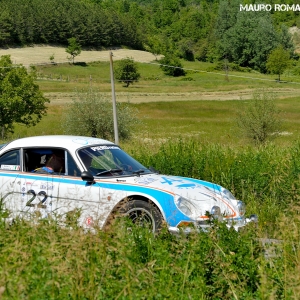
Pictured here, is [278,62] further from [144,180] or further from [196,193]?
[196,193]

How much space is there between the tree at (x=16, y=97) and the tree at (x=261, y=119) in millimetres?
21950

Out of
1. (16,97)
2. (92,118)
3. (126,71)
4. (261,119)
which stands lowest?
(261,119)

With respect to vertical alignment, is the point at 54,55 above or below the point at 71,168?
above

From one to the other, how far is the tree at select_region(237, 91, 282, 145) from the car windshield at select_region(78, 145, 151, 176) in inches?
1197

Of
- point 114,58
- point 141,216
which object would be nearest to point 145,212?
point 141,216

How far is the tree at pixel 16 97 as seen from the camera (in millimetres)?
53031

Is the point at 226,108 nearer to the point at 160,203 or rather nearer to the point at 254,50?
the point at 160,203

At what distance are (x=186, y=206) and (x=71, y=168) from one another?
6.62ft

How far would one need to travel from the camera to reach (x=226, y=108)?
237 ft

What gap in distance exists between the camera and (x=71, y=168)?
926 cm

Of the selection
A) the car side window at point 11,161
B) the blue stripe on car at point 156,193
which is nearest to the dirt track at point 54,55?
the car side window at point 11,161

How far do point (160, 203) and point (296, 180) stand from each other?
420 cm

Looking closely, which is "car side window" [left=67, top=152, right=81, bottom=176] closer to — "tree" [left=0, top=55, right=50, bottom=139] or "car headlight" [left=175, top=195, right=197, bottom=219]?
"car headlight" [left=175, top=195, right=197, bottom=219]

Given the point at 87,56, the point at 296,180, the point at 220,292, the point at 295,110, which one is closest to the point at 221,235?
the point at 220,292
